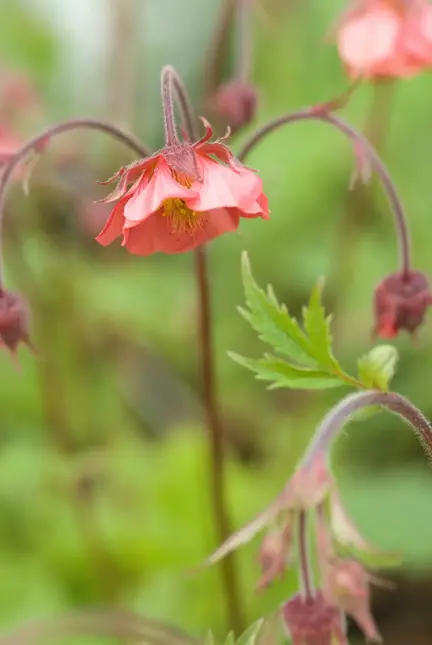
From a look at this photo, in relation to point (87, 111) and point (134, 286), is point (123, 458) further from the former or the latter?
point (87, 111)

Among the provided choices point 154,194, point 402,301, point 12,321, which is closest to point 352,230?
point 402,301

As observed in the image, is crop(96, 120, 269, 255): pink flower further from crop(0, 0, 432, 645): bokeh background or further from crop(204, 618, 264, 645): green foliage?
crop(0, 0, 432, 645): bokeh background

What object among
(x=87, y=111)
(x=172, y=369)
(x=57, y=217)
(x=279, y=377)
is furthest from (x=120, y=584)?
(x=87, y=111)

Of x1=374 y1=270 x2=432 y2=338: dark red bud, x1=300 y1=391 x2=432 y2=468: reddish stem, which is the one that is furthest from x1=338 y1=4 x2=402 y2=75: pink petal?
x1=300 y1=391 x2=432 y2=468: reddish stem

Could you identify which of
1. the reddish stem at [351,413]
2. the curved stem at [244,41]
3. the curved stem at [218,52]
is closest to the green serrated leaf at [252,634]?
the reddish stem at [351,413]

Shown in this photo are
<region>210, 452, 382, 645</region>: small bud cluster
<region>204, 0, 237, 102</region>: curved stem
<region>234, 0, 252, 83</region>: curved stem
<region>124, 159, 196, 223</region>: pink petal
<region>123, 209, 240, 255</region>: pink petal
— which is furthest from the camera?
<region>204, 0, 237, 102</region>: curved stem

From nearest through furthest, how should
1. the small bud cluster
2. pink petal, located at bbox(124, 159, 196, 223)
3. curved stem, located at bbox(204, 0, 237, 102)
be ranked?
1. the small bud cluster
2. pink petal, located at bbox(124, 159, 196, 223)
3. curved stem, located at bbox(204, 0, 237, 102)
